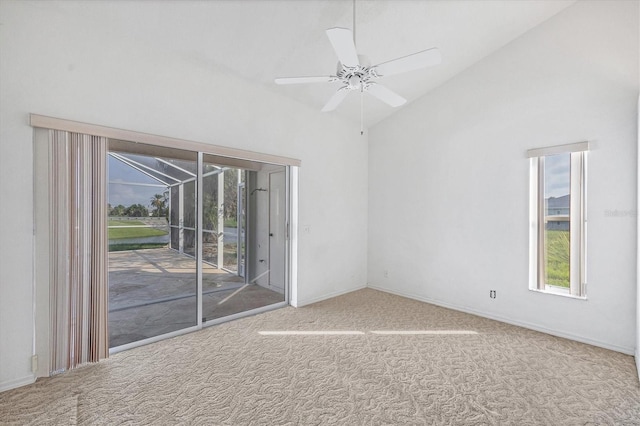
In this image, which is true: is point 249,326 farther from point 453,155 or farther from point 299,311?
point 453,155

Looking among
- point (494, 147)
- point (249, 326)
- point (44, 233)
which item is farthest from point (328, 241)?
point (44, 233)

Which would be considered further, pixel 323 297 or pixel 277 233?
pixel 323 297

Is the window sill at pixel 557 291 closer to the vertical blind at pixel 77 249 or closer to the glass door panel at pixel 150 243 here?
the glass door panel at pixel 150 243

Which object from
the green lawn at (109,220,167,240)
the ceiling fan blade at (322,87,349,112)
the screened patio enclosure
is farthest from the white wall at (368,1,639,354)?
the green lawn at (109,220,167,240)

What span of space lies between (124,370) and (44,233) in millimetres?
1368

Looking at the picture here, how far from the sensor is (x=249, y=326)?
377cm

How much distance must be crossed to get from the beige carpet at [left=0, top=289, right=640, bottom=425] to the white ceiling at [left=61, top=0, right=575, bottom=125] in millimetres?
3149

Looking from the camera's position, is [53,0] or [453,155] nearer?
[53,0]

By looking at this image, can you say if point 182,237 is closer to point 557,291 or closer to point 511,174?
point 511,174

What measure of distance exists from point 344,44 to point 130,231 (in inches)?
108

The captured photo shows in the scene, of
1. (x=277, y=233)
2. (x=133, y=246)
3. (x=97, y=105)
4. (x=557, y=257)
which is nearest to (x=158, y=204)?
(x=133, y=246)

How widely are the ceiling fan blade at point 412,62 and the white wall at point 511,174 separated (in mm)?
2331

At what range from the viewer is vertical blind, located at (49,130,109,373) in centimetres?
260

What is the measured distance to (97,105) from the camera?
283cm
